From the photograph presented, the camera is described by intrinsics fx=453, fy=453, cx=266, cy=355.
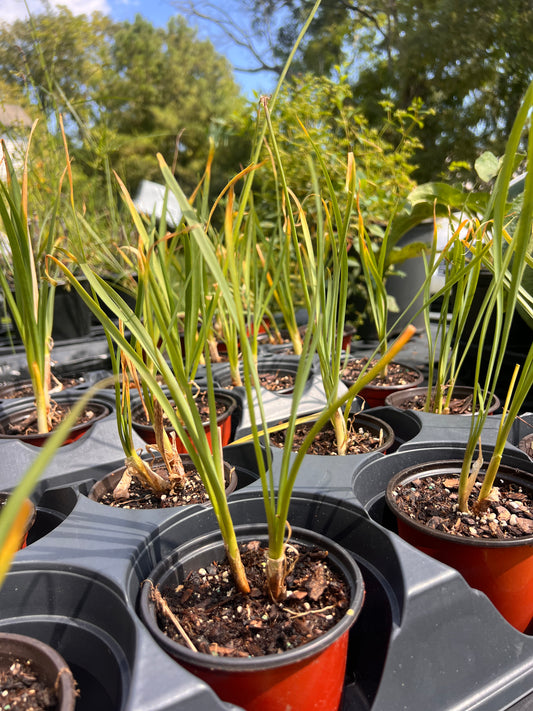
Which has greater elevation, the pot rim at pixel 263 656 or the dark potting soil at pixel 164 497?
the pot rim at pixel 263 656

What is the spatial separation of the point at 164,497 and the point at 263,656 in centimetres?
31

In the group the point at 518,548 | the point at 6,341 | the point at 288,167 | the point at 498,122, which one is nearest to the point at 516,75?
the point at 498,122

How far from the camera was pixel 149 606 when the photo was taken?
1.37 feet

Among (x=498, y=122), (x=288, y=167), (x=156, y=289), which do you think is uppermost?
(x=498, y=122)

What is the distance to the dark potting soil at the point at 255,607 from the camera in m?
0.40

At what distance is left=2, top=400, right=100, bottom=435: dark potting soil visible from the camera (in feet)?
2.97

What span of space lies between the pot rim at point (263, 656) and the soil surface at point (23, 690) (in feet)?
0.28

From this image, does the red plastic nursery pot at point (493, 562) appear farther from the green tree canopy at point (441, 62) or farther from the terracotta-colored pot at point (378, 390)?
the green tree canopy at point (441, 62)

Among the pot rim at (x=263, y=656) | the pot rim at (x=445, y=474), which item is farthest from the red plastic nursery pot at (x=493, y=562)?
the pot rim at (x=263, y=656)

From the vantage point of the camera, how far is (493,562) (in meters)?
0.49

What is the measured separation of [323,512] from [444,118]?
797cm

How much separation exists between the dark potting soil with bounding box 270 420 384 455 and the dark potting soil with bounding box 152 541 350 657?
276 millimetres

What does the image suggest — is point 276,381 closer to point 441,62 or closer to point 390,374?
point 390,374

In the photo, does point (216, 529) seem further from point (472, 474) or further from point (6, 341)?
point (6, 341)
